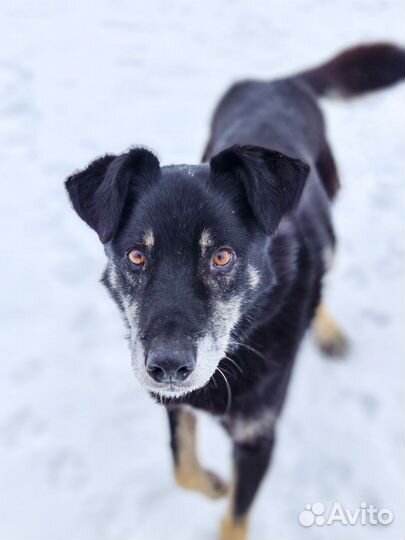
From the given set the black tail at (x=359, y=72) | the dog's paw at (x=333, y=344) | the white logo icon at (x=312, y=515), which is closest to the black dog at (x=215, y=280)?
the white logo icon at (x=312, y=515)

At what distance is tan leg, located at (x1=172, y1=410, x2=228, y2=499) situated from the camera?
287 centimetres

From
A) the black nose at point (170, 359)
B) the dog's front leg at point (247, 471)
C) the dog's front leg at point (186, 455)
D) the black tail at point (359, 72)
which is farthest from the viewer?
the black tail at point (359, 72)

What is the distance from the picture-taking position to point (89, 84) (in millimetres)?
6270

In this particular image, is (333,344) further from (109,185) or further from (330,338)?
(109,185)

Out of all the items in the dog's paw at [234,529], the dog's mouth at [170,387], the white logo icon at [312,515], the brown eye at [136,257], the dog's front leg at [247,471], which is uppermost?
the brown eye at [136,257]

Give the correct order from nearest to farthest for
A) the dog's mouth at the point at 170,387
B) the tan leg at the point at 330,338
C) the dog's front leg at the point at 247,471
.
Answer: the dog's mouth at the point at 170,387 → the dog's front leg at the point at 247,471 → the tan leg at the point at 330,338

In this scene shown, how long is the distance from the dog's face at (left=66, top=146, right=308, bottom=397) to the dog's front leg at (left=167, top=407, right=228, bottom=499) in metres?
0.62

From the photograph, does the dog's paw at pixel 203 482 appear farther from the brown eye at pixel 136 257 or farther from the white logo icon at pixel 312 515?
the brown eye at pixel 136 257

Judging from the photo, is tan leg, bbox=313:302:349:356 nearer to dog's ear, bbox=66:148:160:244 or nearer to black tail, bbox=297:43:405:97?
black tail, bbox=297:43:405:97

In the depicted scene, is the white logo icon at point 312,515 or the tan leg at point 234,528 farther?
the white logo icon at point 312,515

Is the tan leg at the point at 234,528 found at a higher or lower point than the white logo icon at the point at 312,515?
higher

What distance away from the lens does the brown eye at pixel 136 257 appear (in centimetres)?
225

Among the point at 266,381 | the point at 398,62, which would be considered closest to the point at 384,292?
the point at 398,62

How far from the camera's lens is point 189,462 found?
2900 millimetres
